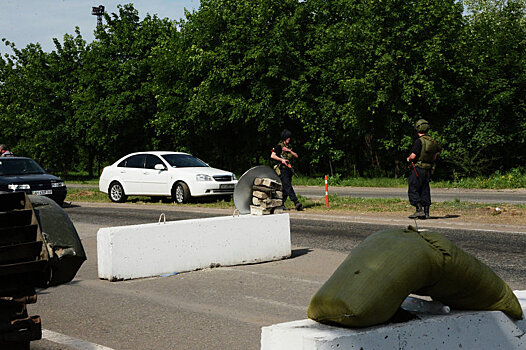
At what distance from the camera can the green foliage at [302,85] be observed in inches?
1308

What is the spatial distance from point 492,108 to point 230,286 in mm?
29294

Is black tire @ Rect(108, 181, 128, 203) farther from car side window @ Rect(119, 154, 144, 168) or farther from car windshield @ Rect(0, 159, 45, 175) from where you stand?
car windshield @ Rect(0, 159, 45, 175)

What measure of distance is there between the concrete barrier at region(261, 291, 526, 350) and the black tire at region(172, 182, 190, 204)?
16528 mm

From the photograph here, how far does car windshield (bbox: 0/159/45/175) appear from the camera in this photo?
64.5 feet

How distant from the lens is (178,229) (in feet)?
27.9

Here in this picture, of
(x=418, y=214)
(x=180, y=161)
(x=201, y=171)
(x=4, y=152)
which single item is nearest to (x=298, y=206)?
(x=418, y=214)

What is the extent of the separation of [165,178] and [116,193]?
2454mm

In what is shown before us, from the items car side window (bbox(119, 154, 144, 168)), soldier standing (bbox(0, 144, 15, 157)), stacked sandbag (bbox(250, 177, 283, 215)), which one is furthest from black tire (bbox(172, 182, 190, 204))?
stacked sandbag (bbox(250, 177, 283, 215))

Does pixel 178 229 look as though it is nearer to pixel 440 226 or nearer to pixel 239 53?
pixel 440 226

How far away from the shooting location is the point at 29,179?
19094 mm

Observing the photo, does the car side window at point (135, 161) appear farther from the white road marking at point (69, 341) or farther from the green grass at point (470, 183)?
the white road marking at point (69, 341)

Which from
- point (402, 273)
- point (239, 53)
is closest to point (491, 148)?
point (239, 53)

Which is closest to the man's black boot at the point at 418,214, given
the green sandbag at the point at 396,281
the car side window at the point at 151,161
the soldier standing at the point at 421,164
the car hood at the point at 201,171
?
the soldier standing at the point at 421,164

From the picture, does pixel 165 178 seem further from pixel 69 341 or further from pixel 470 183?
pixel 69 341
